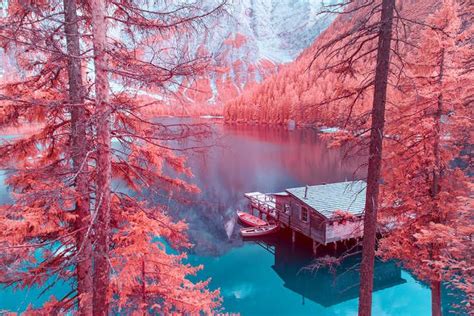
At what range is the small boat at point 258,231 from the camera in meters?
25.4

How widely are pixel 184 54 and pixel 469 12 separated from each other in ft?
29.7

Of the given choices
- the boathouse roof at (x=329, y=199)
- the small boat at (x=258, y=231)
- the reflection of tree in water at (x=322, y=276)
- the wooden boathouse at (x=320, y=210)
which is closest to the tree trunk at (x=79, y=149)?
the reflection of tree in water at (x=322, y=276)

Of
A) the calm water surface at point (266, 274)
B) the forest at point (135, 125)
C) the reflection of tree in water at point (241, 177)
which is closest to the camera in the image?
the forest at point (135, 125)

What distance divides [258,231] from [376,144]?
20.6 metres

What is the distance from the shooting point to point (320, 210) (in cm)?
2098

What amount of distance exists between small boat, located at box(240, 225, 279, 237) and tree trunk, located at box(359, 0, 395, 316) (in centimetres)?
1942

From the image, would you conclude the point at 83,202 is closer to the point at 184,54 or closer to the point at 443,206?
the point at 184,54

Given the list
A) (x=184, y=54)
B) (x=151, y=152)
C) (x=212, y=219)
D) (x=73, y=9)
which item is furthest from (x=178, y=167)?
(x=212, y=219)

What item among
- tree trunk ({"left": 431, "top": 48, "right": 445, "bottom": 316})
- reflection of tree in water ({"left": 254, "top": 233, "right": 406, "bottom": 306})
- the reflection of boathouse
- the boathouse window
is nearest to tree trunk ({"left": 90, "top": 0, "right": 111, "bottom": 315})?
tree trunk ({"left": 431, "top": 48, "right": 445, "bottom": 316})

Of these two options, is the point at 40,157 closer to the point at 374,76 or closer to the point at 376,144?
the point at 376,144

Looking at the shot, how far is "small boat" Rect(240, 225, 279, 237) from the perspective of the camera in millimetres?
25375

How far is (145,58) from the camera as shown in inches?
207

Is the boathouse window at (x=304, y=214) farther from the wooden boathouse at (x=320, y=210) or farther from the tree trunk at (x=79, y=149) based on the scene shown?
the tree trunk at (x=79, y=149)

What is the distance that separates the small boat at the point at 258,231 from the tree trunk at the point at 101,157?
21264 mm
